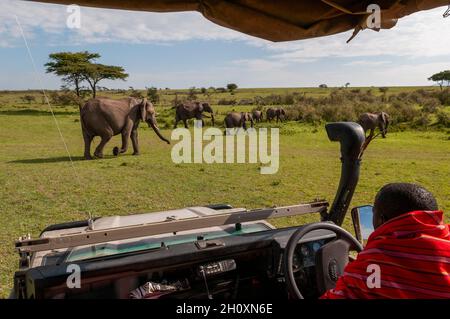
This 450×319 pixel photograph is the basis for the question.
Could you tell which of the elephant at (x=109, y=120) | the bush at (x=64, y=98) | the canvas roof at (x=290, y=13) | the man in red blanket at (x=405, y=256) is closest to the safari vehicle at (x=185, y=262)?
the man in red blanket at (x=405, y=256)

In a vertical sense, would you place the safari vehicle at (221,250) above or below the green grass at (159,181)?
above

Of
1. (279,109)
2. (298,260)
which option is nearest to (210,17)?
(298,260)

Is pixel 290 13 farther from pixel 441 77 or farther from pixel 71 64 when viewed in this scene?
pixel 441 77

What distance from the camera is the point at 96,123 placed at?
45.9 ft

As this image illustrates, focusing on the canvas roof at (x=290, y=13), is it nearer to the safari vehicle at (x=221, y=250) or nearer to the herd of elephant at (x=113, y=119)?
the safari vehicle at (x=221, y=250)

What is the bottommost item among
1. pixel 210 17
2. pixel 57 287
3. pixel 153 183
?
pixel 153 183

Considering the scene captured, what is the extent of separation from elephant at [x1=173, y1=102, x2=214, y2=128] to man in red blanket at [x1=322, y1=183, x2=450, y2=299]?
2450cm

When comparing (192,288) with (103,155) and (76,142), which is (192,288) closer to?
(103,155)

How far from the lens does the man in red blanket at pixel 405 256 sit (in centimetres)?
143

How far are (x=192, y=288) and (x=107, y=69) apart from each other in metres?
34.8

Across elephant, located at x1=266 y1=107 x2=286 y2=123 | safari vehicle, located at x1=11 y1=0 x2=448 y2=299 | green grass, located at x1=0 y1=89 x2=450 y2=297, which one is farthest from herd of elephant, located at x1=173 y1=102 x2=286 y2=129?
safari vehicle, located at x1=11 y1=0 x2=448 y2=299

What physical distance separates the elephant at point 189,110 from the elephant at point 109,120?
10.6m

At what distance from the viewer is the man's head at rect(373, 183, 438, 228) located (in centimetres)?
155

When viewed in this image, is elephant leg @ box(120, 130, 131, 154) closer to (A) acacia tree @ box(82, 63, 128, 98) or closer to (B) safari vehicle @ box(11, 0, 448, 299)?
(B) safari vehicle @ box(11, 0, 448, 299)
